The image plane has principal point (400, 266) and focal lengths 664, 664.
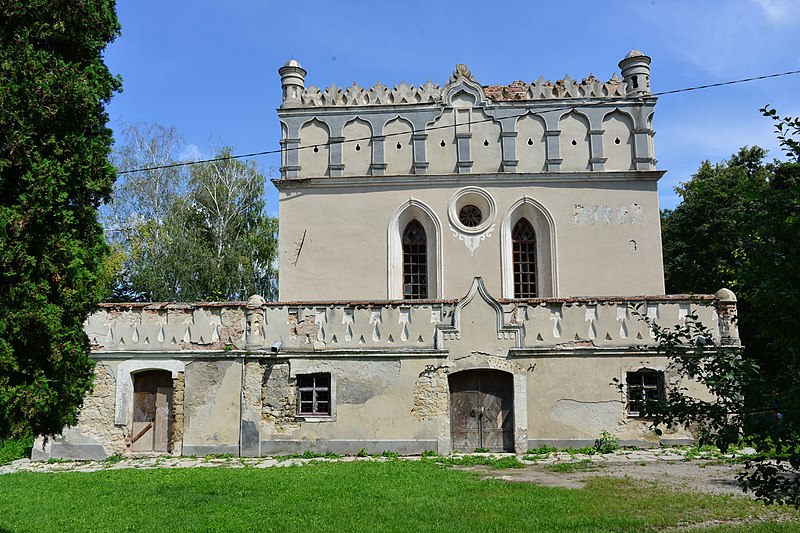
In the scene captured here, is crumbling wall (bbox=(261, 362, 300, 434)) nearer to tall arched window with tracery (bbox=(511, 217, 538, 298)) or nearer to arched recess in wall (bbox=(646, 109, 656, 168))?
tall arched window with tracery (bbox=(511, 217, 538, 298))

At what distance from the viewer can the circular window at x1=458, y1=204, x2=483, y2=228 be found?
65.7 ft

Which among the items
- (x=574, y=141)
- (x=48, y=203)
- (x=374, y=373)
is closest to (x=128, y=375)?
(x=374, y=373)

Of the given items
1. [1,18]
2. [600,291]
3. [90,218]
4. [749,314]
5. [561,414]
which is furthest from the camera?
[600,291]

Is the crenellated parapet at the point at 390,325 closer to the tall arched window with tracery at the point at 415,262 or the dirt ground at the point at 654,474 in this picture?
the dirt ground at the point at 654,474

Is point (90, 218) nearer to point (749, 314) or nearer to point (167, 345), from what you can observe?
point (749, 314)

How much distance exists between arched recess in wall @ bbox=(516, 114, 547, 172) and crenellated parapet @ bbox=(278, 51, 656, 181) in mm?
30

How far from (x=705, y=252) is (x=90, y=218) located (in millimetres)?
26295

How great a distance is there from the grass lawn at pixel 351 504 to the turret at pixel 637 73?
515 inches

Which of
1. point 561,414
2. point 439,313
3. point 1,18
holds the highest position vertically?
point 1,18

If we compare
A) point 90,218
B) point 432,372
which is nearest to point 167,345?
point 432,372

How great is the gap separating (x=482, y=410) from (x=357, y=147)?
29.8ft

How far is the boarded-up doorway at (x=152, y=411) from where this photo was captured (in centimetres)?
1572

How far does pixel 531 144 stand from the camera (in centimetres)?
2006

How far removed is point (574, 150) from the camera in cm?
2003
